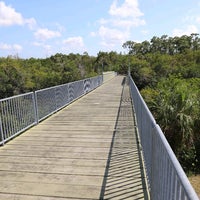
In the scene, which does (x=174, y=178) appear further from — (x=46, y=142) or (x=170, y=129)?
(x=170, y=129)

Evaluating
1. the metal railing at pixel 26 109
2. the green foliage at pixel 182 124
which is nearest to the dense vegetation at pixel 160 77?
the green foliage at pixel 182 124

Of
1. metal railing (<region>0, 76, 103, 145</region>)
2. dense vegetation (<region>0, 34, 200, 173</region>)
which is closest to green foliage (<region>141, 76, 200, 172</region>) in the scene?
dense vegetation (<region>0, 34, 200, 173</region>)

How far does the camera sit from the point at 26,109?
716cm

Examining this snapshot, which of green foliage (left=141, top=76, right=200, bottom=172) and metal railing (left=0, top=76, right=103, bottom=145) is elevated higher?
metal railing (left=0, top=76, right=103, bottom=145)

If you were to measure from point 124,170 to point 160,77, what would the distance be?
47.3 metres

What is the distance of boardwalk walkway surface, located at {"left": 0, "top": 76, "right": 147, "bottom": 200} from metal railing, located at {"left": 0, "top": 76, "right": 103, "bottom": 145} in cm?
25

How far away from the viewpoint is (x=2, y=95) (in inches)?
1577

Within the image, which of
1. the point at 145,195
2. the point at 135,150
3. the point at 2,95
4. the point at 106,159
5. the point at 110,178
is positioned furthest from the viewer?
the point at 2,95

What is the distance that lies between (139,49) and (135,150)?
3800 inches

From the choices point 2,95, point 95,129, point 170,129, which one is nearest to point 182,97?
point 170,129

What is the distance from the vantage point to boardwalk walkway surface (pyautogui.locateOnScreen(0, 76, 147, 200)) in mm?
3615

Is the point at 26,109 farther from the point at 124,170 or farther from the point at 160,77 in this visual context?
the point at 160,77

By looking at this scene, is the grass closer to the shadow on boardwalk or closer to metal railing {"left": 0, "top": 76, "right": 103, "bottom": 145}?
the shadow on boardwalk

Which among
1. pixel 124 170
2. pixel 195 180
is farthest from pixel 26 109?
pixel 195 180
